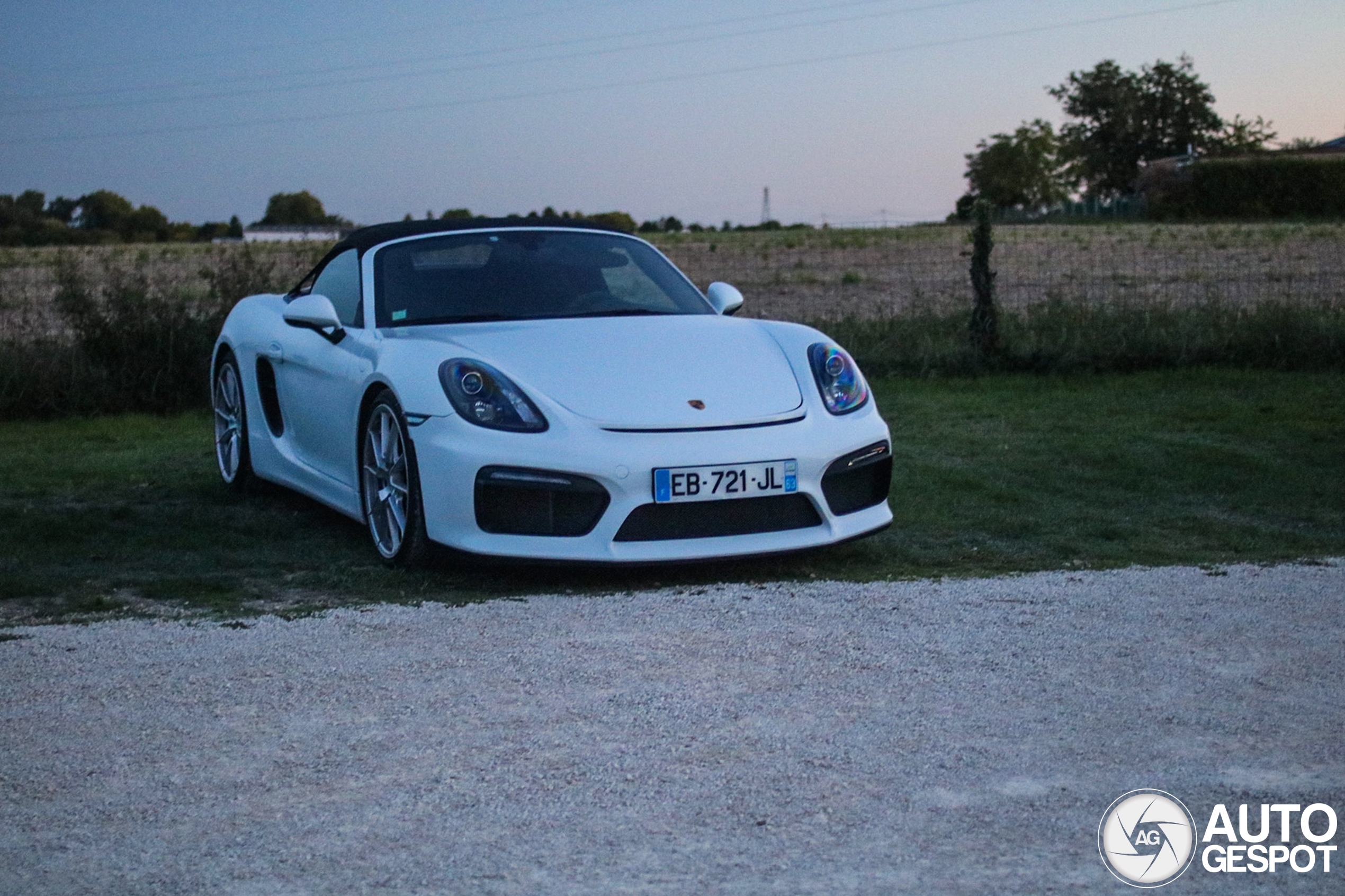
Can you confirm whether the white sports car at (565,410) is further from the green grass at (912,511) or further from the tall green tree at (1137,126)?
the tall green tree at (1137,126)

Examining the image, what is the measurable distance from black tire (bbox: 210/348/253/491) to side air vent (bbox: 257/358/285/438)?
0.66 ft

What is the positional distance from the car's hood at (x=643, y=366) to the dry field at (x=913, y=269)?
6.16 m

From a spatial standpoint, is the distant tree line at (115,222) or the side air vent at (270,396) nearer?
the side air vent at (270,396)

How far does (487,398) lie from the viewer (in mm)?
5246

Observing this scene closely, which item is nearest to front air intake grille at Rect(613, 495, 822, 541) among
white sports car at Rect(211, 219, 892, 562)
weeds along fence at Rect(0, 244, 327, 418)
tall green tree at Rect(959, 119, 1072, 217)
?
white sports car at Rect(211, 219, 892, 562)

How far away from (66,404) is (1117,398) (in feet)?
24.4

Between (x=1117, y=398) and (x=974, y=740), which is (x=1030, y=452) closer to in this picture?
(x=1117, y=398)

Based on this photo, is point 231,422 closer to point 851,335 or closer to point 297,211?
point 851,335

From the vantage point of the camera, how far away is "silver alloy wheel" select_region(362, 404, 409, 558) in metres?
5.52

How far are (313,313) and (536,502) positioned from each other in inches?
56.9

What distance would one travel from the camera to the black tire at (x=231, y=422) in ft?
24.2

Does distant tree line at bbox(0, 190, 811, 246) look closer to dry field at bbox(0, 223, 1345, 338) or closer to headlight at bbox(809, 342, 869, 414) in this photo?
dry field at bbox(0, 223, 1345, 338)

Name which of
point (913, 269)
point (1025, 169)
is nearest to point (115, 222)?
point (913, 269)

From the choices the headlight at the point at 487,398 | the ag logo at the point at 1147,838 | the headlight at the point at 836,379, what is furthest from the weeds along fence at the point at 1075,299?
the ag logo at the point at 1147,838
